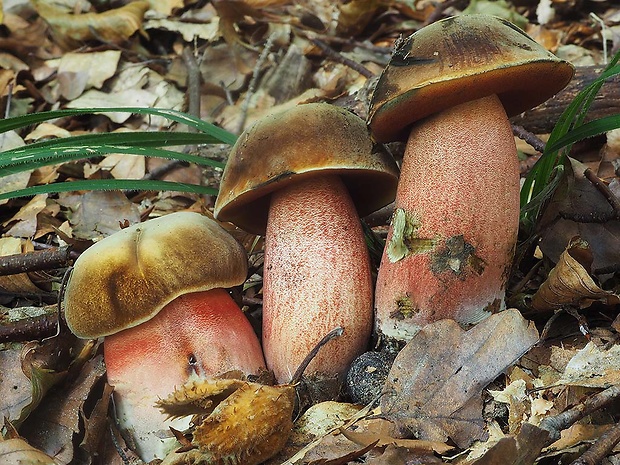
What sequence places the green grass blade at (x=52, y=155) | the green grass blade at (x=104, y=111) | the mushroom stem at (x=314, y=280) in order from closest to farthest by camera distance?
the mushroom stem at (x=314, y=280) < the green grass blade at (x=52, y=155) < the green grass blade at (x=104, y=111)

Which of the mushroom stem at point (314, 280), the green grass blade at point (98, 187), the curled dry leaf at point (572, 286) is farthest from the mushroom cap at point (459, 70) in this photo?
the green grass blade at point (98, 187)

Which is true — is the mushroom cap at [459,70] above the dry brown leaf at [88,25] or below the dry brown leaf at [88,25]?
above

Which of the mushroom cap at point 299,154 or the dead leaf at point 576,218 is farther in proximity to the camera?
the dead leaf at point 576,218

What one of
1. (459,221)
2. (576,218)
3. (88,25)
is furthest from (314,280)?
(88,25)

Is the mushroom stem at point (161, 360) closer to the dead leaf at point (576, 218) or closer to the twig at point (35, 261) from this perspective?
the twig at point (35, 261)

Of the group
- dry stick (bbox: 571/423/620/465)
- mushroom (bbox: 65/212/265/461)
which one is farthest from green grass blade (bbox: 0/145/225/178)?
dry stick (bbox: 571/423/620/465)

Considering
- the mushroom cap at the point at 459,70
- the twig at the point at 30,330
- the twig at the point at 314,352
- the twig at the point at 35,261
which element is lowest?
the twig at the point at 30,330

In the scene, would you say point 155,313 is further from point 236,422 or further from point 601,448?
point 601,448
